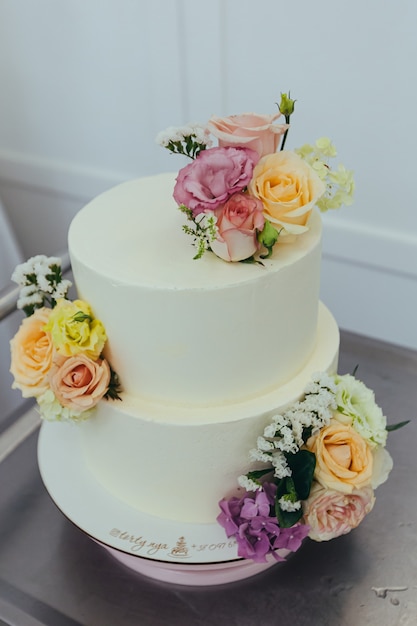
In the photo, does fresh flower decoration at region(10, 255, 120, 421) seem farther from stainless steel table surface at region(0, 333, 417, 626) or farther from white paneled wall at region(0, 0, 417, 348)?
white paneled wall at region(0, 0, 417, 348)

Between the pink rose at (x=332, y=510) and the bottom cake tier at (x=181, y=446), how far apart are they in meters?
0.10

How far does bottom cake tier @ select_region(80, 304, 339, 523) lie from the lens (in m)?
0.89

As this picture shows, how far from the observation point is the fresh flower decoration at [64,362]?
2.93ft

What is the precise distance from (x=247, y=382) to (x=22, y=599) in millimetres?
451

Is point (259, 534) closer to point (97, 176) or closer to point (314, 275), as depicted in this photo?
point (314, 275)

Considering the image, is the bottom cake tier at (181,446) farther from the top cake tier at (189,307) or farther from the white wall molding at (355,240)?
the white wall molding at (355,240)

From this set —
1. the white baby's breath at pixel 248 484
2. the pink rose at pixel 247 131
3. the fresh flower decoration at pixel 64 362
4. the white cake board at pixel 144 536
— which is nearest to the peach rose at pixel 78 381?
the fresh flower decoration at pixel 64 362

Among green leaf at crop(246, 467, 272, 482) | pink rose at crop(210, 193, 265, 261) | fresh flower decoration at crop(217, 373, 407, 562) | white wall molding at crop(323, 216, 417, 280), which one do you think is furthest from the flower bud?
white wall molding at crop(323, 216, 417, 280)

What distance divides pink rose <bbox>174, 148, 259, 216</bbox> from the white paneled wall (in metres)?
0.67

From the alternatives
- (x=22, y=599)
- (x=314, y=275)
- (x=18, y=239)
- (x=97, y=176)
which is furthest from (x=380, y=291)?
(x=18, y=239)

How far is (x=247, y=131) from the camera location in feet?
2.75

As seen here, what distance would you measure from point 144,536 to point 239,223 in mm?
462

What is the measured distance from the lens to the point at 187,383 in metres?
0.90

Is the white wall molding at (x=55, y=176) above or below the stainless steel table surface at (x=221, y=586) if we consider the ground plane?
above
